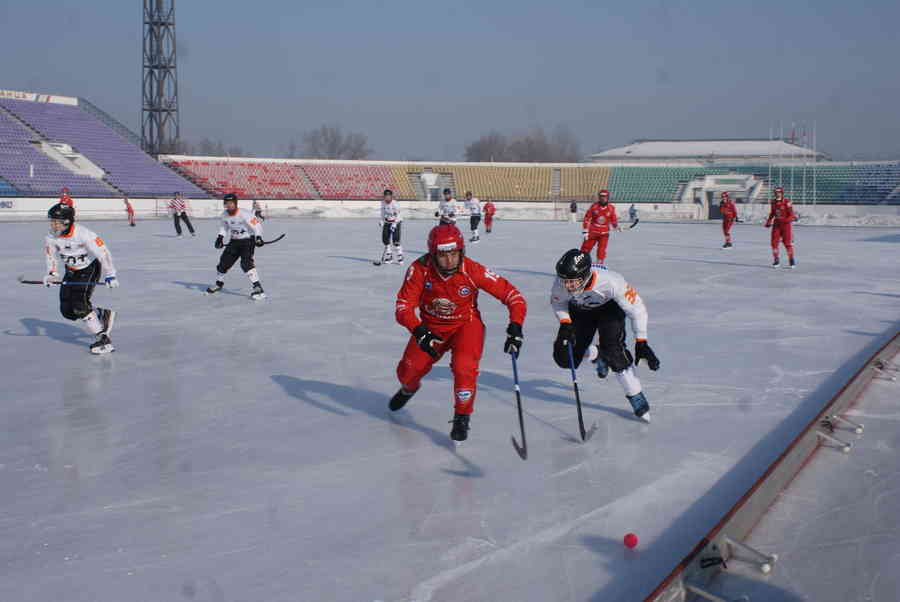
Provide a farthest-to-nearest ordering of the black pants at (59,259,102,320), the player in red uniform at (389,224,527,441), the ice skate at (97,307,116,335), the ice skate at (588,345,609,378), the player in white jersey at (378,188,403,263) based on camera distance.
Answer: the player in white jersey at (378,188,403,263) < the ice skate at (97,307,116,335) < the black pants at (59,259,102,320) < the ice skate at (588,345,609,378) < the player in red uniform at (389,224,527,441)

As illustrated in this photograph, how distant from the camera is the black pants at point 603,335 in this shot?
5.19 meters

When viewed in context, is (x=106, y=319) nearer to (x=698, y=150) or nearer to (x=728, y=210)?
(x=728, y=210)

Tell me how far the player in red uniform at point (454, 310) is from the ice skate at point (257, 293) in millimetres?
6538

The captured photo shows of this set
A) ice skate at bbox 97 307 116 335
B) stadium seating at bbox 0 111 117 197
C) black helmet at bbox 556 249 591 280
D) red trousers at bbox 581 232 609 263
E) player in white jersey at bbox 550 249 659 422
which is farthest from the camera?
stadium seating at bbox 0 111 117 197

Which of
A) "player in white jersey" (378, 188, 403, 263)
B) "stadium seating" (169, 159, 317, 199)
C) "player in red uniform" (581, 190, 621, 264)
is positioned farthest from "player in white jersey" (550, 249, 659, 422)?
"stadium seating" (169, 159, 317, 199)

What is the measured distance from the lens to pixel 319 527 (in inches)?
142

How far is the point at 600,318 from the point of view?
5.31m

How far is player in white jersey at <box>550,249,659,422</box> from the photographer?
493 centimetres

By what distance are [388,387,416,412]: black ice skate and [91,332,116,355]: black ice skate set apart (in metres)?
3.61

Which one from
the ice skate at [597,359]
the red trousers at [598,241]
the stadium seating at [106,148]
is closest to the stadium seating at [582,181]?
the stadium seating at [106,148]

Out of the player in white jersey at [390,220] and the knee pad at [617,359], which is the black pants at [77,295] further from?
the player in white jersey at [390,220]

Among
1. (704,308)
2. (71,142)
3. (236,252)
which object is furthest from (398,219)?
(71,142)

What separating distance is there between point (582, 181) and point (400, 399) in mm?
49459

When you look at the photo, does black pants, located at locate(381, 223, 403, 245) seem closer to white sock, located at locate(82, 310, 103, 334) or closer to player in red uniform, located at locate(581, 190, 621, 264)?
player in red uniform, located at locate(581, 190, 621, 264)
